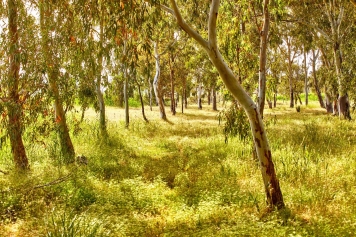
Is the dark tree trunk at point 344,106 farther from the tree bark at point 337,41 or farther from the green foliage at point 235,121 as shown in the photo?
the green foliage at point 235,121

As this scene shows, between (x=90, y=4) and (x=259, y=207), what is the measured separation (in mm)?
5330

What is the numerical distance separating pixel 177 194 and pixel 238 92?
3020 millimetres

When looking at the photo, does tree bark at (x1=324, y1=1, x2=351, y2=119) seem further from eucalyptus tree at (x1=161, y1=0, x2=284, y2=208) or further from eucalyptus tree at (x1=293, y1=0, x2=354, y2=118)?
eucalyptus tree at (x1=161, y1=0, x2=284, y2=208)

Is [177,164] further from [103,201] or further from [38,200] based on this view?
[38,200]

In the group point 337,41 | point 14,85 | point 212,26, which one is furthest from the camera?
point 337,41

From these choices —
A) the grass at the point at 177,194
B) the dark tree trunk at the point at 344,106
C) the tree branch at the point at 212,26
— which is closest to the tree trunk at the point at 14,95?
the grass at the point at 177,194

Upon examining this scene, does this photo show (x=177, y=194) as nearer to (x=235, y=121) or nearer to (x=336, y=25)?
(x=235, y=121)

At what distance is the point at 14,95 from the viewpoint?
827 centimetres

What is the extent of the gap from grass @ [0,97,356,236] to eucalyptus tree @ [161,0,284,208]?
0.49 meters

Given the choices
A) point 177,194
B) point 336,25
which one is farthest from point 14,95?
point 336,25

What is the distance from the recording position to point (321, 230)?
5012 mm

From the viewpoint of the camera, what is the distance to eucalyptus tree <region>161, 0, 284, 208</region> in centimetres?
573

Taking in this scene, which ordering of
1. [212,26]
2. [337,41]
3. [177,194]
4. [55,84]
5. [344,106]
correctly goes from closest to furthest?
[212,26]
[177,194]
[55,84]
[337,41]
[344,106]

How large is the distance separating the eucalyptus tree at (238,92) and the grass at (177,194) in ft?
1.60
